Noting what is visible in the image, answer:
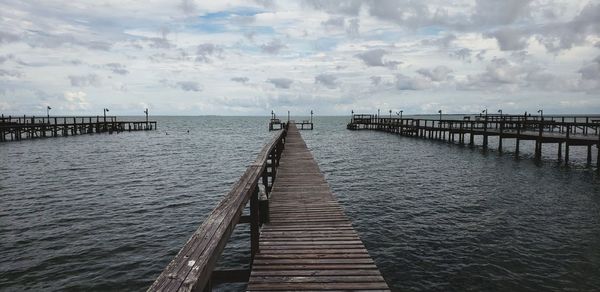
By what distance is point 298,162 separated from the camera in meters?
16.2

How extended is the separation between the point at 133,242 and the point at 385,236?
25.1 ft

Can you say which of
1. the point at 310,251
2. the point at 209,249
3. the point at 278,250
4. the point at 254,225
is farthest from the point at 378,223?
the point at 209,249

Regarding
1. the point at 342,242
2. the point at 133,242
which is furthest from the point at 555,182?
the point at 133,242

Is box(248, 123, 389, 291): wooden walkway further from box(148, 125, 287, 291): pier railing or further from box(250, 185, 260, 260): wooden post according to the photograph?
box(148, 125, 287, 291): pier railing

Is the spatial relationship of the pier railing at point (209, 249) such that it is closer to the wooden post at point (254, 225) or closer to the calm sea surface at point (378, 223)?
the wooden post at point (254, 225)

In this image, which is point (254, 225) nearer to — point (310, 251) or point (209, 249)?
point (310, 251)

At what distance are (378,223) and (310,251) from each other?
7.42 meters

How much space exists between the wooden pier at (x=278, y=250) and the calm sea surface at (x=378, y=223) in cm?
270

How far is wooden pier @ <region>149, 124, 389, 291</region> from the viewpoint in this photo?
305 centimetres

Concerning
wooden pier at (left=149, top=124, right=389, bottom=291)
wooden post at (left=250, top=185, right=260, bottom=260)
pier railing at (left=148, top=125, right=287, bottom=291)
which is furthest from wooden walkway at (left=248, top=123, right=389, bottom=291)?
pier railing at (left=148, top=125, right=287, bottom=291)

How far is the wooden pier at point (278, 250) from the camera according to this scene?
120 inches

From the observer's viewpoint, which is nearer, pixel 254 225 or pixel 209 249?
pixel 209 249

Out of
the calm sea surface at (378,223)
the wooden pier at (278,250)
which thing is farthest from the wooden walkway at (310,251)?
the calm sea surface at (378,223)

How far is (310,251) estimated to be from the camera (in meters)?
5.95
